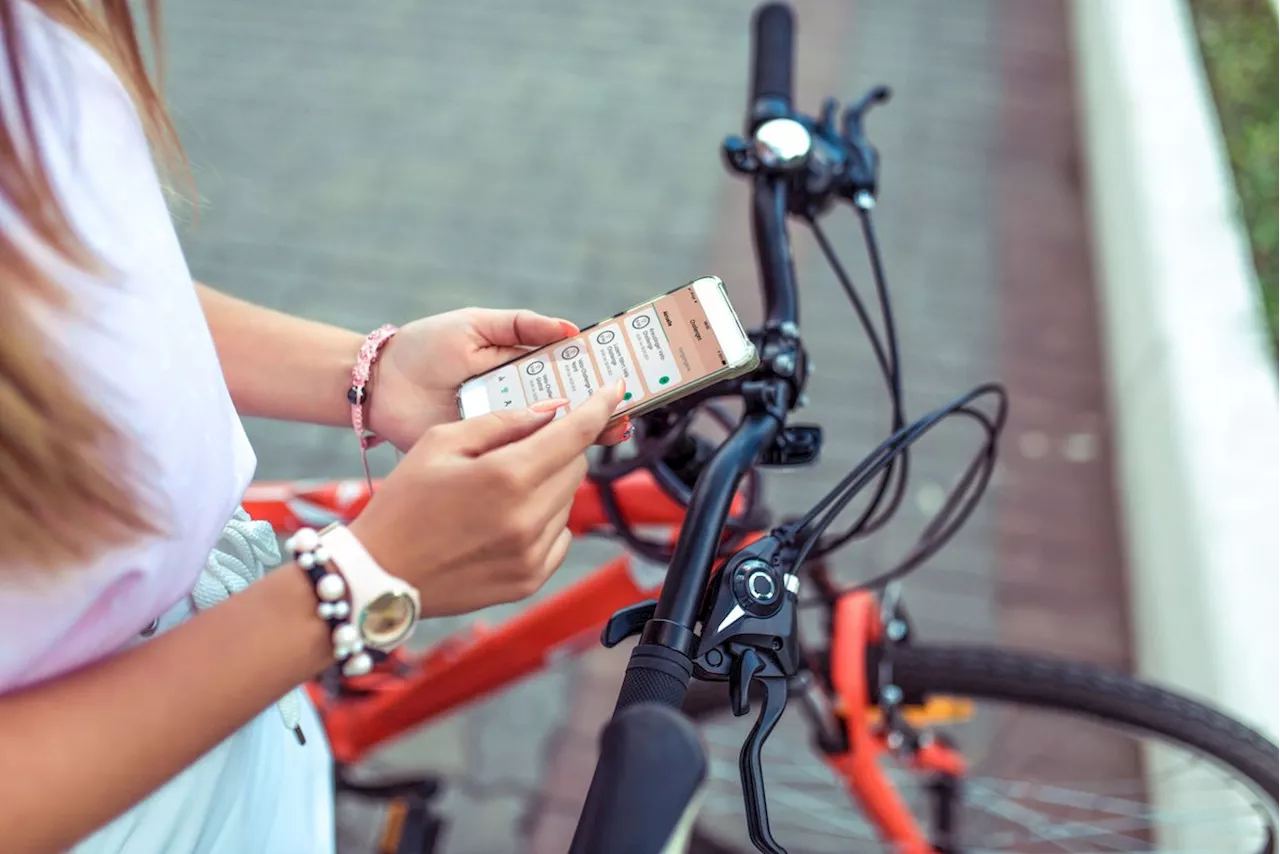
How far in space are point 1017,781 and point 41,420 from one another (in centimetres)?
171

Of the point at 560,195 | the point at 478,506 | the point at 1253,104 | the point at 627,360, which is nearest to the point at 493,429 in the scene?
the point at 478,506

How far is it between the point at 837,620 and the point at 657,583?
8.9 inches

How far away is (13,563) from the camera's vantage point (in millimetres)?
587

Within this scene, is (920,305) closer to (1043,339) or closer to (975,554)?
(1043,339)

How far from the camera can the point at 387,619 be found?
2.20 ft

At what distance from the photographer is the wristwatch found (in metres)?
0.65

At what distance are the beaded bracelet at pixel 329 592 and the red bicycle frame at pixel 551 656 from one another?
0.38m

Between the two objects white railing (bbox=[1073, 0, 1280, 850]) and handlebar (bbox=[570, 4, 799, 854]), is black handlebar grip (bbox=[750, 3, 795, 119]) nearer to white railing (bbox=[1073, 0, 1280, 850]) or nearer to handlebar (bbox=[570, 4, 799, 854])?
handlebar (bbox=[570, 4, 799, 854])

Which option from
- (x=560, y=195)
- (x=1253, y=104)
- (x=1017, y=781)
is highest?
(x=1253, y=104)

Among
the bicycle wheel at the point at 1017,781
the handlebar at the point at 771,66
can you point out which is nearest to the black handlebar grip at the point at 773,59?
the handlebar at the point at 771,66

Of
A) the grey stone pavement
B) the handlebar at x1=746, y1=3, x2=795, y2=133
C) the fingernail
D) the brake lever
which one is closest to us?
the brake lever

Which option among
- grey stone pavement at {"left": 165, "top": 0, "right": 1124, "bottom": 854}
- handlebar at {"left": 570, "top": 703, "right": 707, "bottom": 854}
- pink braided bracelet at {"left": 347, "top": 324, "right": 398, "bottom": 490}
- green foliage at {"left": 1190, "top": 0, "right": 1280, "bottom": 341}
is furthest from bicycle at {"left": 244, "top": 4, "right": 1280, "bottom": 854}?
green foliage at {"left": 1190, "top": 0, "right": 1280, "bottom": 341}

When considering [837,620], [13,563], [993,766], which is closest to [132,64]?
[13,563]

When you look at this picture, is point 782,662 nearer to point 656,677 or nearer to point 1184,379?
point 656,677
